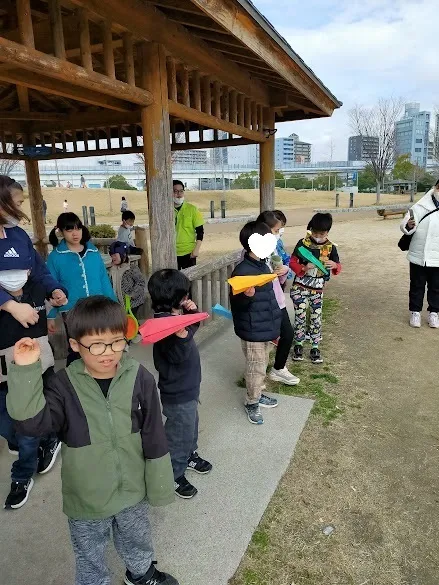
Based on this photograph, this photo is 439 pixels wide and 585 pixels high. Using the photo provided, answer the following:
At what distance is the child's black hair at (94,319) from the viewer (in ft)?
4.68

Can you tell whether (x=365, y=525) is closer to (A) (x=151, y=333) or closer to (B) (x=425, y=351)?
(A) (x=151, y=333)

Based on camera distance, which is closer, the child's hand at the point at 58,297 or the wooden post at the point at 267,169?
the child's hand at the point at 58,297

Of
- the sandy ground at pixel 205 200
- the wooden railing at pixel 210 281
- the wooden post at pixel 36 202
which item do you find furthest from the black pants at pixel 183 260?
the sandy ground at pixel 205 200

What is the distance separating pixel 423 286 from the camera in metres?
5.14

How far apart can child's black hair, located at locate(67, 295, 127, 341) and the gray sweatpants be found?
690mm

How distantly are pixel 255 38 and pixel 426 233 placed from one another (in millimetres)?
2845

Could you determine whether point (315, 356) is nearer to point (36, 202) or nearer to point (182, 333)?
point (182, 333)

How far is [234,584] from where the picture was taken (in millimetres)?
1875

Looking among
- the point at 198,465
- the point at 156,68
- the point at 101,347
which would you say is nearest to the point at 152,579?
the point at 198,465

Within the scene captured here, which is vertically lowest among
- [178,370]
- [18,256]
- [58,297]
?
[178,370]

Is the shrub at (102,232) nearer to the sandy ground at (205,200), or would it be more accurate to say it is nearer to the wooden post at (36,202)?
the wooden post at (36,202)

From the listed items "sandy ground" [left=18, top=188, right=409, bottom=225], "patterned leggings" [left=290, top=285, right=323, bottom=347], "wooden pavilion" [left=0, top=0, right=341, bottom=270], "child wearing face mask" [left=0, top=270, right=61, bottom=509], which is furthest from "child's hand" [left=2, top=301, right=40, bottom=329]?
"sandy ground" [left=18, top=188, right=409, bottom=225]

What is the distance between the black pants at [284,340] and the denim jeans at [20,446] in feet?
6.42

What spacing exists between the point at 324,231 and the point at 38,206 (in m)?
6.35
